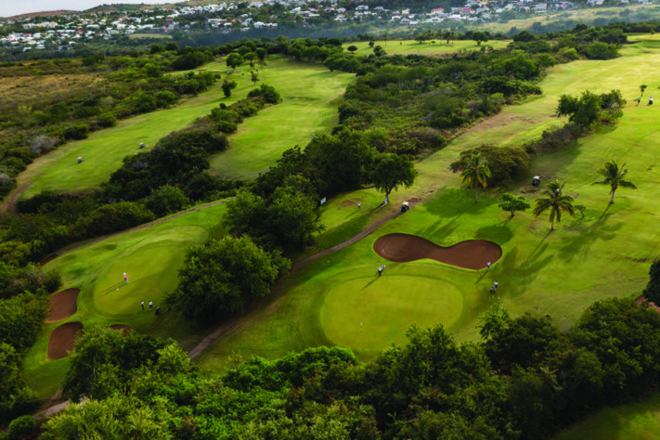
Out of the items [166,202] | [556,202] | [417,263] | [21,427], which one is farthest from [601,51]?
[21,427]

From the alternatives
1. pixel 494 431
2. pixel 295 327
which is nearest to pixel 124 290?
pixel 295 327

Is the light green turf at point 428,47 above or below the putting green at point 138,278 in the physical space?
above

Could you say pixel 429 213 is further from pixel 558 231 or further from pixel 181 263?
pixel 181 263

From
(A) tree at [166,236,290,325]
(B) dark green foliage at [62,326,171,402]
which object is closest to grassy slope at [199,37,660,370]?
(A) tree at [166,236,290,325]

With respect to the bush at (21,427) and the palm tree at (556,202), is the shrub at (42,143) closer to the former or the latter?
the bush at (21,427)

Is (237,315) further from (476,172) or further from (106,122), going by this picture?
(106,122)

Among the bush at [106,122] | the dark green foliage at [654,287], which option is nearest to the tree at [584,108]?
the dark green foliage at [654,287]
